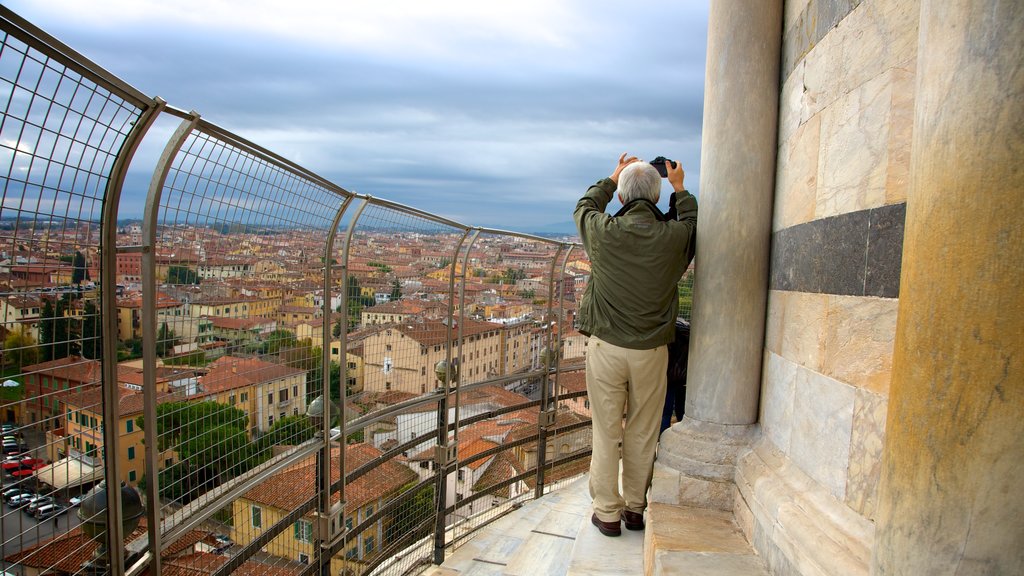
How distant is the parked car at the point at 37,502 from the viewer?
1.47 metres

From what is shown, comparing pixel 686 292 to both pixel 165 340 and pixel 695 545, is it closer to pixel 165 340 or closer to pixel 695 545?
pixel 695 545

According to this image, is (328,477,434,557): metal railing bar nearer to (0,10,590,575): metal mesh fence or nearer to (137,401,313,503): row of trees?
(0,10,590,575): metal mesh fence

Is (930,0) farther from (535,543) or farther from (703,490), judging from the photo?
(535,543)

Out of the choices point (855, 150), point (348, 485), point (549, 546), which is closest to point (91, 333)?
point (348, 485)

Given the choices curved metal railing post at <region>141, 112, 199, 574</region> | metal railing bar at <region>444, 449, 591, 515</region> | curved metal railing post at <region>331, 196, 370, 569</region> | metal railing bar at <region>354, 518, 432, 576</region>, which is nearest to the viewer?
curved metal railing post at <region>141, 112, 199, 574</region>

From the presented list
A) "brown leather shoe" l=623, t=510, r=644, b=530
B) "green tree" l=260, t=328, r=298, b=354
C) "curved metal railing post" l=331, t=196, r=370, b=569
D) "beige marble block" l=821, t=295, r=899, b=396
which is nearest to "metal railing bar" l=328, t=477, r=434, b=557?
"curved metal railing post" l=331, t=196, r=370, b=569

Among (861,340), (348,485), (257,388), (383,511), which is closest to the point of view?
(861,340)

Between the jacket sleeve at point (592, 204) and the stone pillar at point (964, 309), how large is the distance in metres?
1.84

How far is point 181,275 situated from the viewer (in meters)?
1.98

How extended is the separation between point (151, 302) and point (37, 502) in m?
0.61

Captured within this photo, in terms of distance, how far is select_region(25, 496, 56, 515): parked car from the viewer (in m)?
1.47

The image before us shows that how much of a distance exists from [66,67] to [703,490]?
308 cm

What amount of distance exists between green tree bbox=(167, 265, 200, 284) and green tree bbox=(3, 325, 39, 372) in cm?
56

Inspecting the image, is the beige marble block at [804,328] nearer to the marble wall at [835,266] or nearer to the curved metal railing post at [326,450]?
the marble wall at [835,266]
